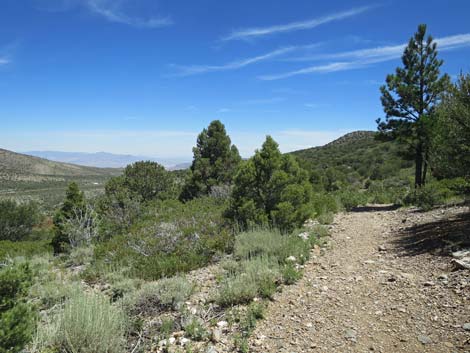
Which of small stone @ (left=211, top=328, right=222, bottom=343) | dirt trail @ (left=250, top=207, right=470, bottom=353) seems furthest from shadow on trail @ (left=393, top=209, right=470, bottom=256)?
small stone @ (left=211, top=328, right=222, bottom=343)

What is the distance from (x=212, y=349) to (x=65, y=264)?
27.3ft

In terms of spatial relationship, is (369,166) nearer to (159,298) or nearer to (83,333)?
(159,298)

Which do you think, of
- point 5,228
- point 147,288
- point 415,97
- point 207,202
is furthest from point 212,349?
point 5,228

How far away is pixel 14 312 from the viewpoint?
9.04 ft

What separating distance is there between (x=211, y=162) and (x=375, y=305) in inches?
678

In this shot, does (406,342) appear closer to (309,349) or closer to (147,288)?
(309,349)

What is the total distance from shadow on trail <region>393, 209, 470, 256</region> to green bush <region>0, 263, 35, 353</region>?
6.43 m

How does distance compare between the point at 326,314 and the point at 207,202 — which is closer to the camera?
the point at 326,314

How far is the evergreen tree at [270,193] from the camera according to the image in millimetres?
8703

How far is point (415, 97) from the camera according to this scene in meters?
14.4

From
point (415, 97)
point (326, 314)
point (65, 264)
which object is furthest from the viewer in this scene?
point (415, 97)

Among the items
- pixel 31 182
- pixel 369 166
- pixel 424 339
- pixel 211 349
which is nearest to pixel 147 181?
pixel 211 349

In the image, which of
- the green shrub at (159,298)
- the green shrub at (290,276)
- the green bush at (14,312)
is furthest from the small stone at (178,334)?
the green shrub at (290,276)

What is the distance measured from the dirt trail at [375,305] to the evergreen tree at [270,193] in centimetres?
193
